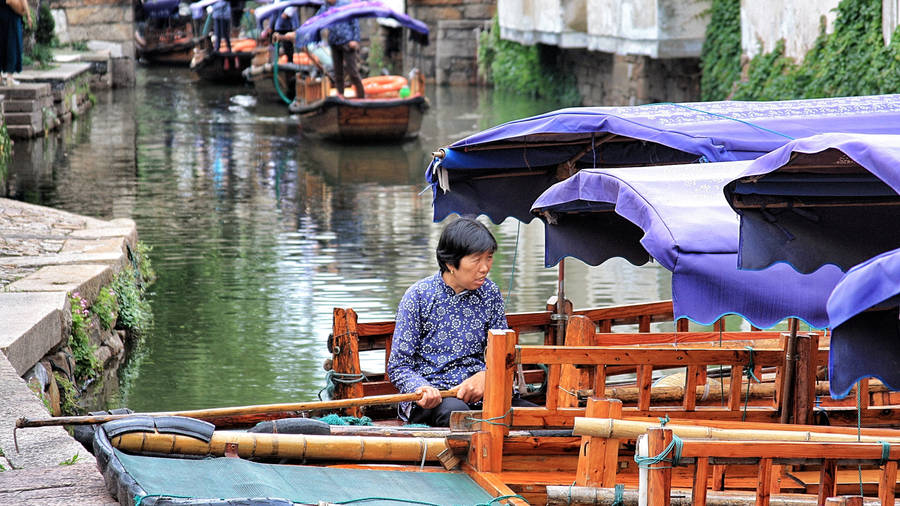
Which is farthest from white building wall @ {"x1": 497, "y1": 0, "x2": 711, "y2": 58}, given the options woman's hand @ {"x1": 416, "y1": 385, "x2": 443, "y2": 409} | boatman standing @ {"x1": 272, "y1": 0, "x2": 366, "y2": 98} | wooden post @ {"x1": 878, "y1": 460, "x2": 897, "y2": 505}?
wooden post @ {"x1": 878, "y1": 460, "x2": 897, "y2": 505}

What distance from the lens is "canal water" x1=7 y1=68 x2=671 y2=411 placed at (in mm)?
8398

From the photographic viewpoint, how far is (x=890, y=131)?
20.5 feet

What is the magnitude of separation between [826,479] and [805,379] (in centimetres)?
143

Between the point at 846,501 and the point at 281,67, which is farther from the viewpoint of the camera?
the point at 281,67

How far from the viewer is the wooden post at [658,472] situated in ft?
11.4

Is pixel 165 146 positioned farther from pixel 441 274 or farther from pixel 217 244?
pixel 441 274

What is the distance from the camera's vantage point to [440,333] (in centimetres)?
540

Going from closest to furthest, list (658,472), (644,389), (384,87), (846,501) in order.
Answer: (658,472), (846,501), (644,389), (384,87)

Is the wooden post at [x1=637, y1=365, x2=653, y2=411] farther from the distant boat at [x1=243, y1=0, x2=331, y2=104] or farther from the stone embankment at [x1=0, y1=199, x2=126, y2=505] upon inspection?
the distant boat at [x1=243, y1=0, x2=331, y2=104]

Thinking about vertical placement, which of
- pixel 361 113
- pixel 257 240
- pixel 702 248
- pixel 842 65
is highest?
pixel 842 65

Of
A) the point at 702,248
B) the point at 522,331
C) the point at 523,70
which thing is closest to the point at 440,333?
the point at 522,331

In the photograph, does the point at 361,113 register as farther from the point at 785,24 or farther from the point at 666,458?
the point at 666,458

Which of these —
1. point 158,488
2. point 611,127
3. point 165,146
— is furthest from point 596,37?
point 158,488

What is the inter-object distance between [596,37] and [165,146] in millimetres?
7066
